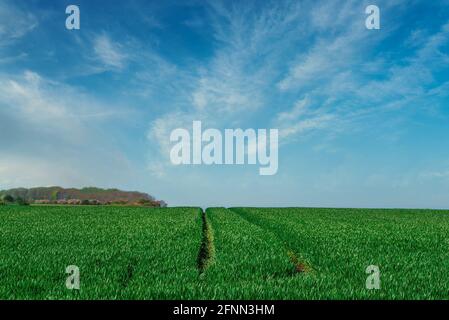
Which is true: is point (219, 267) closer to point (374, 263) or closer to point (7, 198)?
point (374, 263)

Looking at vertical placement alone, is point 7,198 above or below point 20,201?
above

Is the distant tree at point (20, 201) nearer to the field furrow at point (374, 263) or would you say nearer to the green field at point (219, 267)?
the green field at point (219, 267)

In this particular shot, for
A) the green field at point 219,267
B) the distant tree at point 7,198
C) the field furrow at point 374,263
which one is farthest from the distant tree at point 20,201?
the field furrow at point 374,263

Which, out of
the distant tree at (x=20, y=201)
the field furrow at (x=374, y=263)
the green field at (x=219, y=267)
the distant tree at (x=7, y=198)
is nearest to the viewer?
the green field at (x=219, y=267)

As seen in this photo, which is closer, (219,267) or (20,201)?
(219,267)

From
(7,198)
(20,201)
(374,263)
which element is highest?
(7,198)

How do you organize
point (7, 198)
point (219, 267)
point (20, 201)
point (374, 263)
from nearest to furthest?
point (219, 267)
point (374, 263)
point (20, 201)
point (7, 198)

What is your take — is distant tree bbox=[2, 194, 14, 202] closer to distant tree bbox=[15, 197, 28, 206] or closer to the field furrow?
distant tree bbox=[15, 197, 28, 206]

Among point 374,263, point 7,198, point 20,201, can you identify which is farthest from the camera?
point 7,198

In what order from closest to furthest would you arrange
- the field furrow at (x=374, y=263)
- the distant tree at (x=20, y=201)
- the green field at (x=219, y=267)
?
the green field at (x=219, y=267)
the field furrow at (x=374, y=263)
the distant tree at (x=20, y=201)

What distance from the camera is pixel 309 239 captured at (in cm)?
1922

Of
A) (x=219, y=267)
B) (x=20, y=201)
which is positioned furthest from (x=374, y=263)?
(x=20, y=201)
